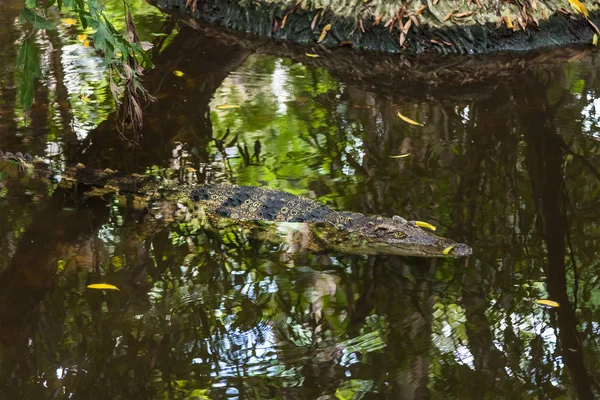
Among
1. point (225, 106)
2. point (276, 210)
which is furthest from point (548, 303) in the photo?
point (225, 106)

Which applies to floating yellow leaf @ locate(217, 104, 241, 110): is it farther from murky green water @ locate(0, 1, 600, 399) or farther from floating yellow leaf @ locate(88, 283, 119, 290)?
floating yellow leaf @ locate(88, 283, 119, 290)

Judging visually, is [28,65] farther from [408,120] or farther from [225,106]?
[408,120]

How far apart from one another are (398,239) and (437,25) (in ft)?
15.3

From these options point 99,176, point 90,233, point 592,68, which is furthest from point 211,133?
point 592,68

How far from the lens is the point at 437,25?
8.66 m

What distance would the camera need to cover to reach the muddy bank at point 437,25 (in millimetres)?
8633

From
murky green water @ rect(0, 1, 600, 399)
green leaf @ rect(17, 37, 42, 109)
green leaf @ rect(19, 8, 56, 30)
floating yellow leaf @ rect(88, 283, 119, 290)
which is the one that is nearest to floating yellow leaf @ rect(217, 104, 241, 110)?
murky green water @ rect(0, 1, 600, 399)

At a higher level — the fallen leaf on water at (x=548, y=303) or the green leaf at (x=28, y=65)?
the green leaf at (x=28, y=65)

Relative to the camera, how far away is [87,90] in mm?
7223

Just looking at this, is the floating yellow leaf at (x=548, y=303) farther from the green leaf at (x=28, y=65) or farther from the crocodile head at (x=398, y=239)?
the green leaf at (x=28, y=65)

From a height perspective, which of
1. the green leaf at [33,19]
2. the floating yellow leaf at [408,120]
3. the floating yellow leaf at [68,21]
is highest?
the green leaf at [33,19]

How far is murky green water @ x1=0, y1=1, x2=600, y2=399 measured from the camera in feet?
12.2

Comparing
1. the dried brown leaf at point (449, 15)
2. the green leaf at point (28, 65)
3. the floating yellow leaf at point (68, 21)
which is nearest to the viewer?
the green leaf at point (28, 65)

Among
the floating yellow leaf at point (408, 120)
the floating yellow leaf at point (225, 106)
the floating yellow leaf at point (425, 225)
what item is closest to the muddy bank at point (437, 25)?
the floating yellow leaf at point (408, 120)
